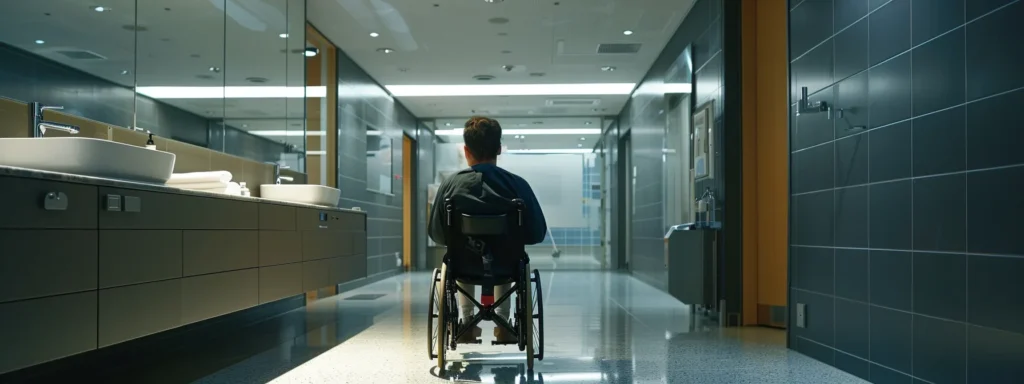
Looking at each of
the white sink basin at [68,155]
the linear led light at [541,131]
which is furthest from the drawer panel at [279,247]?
the linear led light at [541,131]

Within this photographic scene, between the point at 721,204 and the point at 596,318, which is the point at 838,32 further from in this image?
the point at 596,318

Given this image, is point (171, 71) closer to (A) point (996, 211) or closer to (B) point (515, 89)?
(A) point (996, 211)

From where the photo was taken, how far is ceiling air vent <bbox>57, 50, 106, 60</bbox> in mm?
3249

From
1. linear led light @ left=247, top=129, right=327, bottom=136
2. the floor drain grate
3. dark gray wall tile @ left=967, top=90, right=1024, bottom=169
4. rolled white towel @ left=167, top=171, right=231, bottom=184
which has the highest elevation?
linear led light @ left=247, top=129, right=327, bottom=136

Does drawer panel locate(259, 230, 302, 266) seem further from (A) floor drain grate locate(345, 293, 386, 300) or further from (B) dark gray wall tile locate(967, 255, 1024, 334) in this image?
(B) dark gray wall tile locate(967, 255, 1024, 334)

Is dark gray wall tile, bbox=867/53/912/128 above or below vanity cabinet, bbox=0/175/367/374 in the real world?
above

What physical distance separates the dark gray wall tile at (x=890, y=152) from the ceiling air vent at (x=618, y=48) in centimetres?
475

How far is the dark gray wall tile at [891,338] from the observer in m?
2.88

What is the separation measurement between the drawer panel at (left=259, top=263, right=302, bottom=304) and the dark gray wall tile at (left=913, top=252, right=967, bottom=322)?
9.81ft

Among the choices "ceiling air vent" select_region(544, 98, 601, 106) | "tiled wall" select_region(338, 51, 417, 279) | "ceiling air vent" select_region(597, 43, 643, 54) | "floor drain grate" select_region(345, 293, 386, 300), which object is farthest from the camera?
"ceiling air vent" select_region(544, 98, 601, 106)

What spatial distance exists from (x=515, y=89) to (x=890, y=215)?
293 inches

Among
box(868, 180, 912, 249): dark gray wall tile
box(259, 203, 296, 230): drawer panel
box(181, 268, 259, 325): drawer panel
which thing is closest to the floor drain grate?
box(259, 203, 296, 230): drawer panel

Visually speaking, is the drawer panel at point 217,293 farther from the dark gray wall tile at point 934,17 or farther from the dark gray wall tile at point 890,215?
the dark gray wall tile at point 934,17

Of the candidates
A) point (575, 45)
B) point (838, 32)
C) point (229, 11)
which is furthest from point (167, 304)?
point (575, 45)
